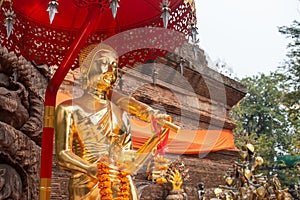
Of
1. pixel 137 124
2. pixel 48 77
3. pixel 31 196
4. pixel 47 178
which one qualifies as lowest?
pixel 31 196

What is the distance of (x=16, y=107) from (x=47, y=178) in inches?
29.1

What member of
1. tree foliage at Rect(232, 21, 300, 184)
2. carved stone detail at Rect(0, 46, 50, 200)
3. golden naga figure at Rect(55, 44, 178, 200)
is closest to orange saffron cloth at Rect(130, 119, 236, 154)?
carved stone detail at Rect(0, 46, 50, 200)

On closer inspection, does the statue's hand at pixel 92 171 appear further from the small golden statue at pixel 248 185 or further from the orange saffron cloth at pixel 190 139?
the orange saffron cloth at pixel 190 139

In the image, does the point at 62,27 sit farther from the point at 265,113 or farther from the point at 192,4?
the point at 265,113

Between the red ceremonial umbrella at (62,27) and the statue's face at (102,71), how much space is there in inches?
5.8

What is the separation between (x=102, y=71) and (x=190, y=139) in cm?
401

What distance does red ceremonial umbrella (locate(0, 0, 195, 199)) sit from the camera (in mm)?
2621

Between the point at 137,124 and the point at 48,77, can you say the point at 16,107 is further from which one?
the point at 137,124

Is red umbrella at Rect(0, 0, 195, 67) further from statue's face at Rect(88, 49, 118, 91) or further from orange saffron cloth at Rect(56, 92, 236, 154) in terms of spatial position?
orange saffron cloth at Rect(56, 92, 236, 154)

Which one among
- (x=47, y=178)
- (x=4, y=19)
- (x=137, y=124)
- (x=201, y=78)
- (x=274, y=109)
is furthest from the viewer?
(x=274, y=109)

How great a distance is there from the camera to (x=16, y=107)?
300 centimetres

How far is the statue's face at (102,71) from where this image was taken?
275 centimetres

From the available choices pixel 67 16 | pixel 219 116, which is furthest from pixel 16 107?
pixel 219 116

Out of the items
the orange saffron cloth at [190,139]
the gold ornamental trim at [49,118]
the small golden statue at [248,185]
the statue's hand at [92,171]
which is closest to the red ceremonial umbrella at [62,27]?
the gold ornamental trim at [49,118]
